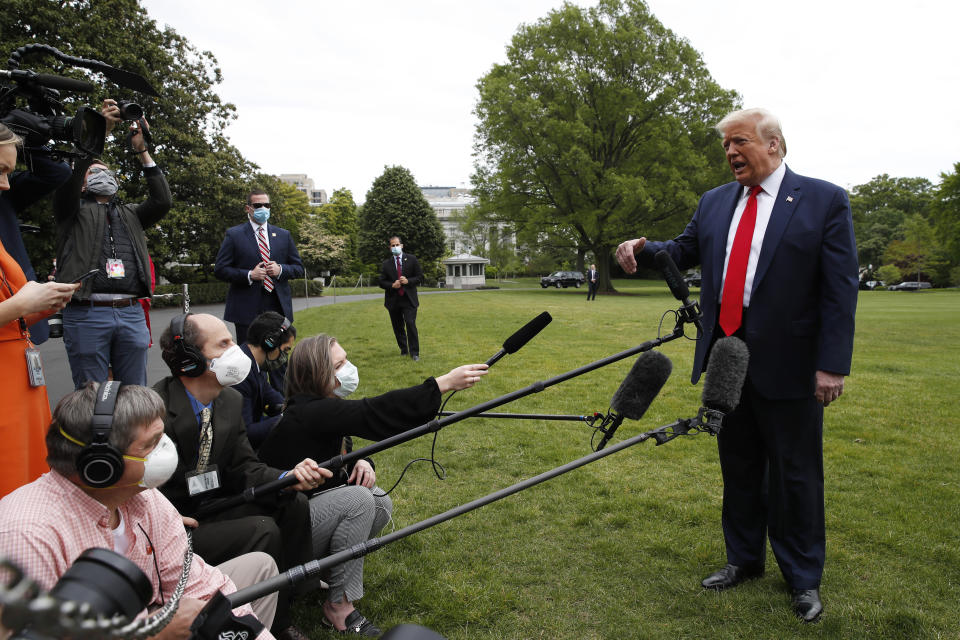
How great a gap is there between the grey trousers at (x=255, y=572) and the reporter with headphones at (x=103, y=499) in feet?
0.92

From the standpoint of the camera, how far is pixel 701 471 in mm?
5398

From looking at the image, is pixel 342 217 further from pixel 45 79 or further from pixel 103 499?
pixel 103 499

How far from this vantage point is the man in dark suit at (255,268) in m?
6.55

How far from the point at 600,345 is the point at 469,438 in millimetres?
7592

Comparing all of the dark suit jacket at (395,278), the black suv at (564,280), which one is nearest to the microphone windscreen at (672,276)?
the dark suit jacket at (395,278)

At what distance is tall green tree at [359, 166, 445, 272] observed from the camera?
62.6 m

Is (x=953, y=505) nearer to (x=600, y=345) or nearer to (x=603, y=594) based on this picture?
(x=603, y=594)

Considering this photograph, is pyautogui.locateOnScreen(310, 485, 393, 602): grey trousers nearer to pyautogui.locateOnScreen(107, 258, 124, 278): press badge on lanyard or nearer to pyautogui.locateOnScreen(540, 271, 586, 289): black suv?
pyautogui.locateOnScreen(107, 258, 124, 278): press badge on lanyard

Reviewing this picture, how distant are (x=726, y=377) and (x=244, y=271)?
5488mm

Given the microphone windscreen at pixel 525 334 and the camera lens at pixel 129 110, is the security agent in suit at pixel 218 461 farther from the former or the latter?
the camera lens at pixel 129 110

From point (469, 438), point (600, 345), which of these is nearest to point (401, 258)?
point (600, 345)

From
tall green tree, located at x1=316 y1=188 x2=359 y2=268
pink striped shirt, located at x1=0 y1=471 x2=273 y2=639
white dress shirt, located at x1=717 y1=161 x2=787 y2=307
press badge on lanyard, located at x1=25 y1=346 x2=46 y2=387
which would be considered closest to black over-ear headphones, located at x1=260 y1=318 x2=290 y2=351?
press badge on lanyard, located at x1=25 y1=346 x2=46 y2=387

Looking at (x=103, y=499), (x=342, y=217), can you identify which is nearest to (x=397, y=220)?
(x=342, y=217)

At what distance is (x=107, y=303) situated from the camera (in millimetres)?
Answer: 4605
